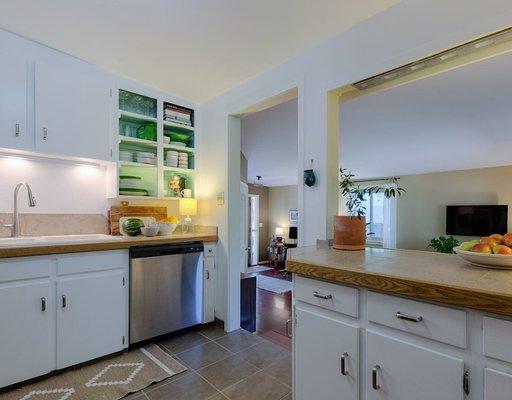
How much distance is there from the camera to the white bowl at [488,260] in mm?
1077

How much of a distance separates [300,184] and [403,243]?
5431mm

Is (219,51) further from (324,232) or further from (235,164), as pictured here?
(324,232)

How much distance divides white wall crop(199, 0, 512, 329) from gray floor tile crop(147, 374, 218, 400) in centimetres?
82

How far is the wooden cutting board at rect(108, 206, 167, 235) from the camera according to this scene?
2.64 m

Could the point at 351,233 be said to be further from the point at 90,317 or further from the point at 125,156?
the point at 125,156

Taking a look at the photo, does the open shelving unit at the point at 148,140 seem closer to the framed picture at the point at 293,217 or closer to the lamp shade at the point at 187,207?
the lamp shade at the point at 187,207

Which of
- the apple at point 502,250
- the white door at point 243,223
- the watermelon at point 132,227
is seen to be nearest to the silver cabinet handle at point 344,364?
the apple at point 502,250

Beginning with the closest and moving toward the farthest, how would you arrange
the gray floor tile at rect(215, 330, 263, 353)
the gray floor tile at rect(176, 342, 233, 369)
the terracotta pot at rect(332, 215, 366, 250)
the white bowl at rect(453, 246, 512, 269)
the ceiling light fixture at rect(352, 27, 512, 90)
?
the white bowl at rect(453, 246, 512, 269)
the ceiling light fixture at rect(352, 27, 512, 90)
the terracotta pot at rect(332, 215, 366, 250)
the gray floor tile at rect(176, 342, 233, 369)
the gray floor tile at rect(215, 330, 263, 353)

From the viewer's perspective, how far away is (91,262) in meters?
2.05

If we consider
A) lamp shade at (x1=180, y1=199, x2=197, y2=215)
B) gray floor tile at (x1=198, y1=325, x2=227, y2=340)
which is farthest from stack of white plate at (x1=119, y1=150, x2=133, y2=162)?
gray floor tile at (x1=198, y1=325, x2=227, y2=340)

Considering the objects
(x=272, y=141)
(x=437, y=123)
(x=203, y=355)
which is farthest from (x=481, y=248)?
(x=272, y=141)

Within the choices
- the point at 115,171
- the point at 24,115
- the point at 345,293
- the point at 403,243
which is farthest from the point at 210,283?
the point at 403,243

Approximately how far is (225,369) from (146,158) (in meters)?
1.98

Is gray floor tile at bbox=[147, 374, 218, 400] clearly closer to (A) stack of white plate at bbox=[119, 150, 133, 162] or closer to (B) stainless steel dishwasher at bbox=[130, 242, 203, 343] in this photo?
(B) stainless steel dishwasher at bbox=[130, 242, 203, 343]
